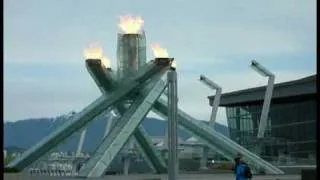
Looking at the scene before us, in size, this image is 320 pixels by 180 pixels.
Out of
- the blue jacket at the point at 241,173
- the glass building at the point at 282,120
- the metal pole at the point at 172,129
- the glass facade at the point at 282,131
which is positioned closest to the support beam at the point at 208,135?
the metal pole at the point at 172,129

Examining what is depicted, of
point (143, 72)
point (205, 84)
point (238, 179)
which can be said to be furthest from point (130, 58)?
point (205, 84)

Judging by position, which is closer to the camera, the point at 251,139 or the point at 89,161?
the point at 89,161

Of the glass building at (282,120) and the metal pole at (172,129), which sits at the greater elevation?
the glass building at (282,120)

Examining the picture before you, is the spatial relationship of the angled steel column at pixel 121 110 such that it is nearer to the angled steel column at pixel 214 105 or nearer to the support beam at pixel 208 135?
the support beam at pixel 208 135

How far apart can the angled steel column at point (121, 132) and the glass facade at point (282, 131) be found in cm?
3938

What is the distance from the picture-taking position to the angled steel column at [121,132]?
40.8m

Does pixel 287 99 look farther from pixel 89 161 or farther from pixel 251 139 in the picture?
pixel 89 161

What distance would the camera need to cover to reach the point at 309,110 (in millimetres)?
90938

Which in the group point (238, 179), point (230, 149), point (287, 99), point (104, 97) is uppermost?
point (287, 99)

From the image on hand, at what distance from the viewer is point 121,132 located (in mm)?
43344

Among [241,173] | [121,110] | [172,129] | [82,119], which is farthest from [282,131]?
[172,129]

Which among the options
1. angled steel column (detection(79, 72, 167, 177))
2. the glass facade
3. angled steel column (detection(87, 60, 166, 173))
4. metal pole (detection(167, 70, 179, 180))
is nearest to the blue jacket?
metal pole (detection(167, 70, 179, 180))

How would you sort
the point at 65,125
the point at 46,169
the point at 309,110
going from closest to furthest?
the point at 65,125
the point at 46,169
the point at 309,110

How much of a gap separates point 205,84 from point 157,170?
46.3 m
